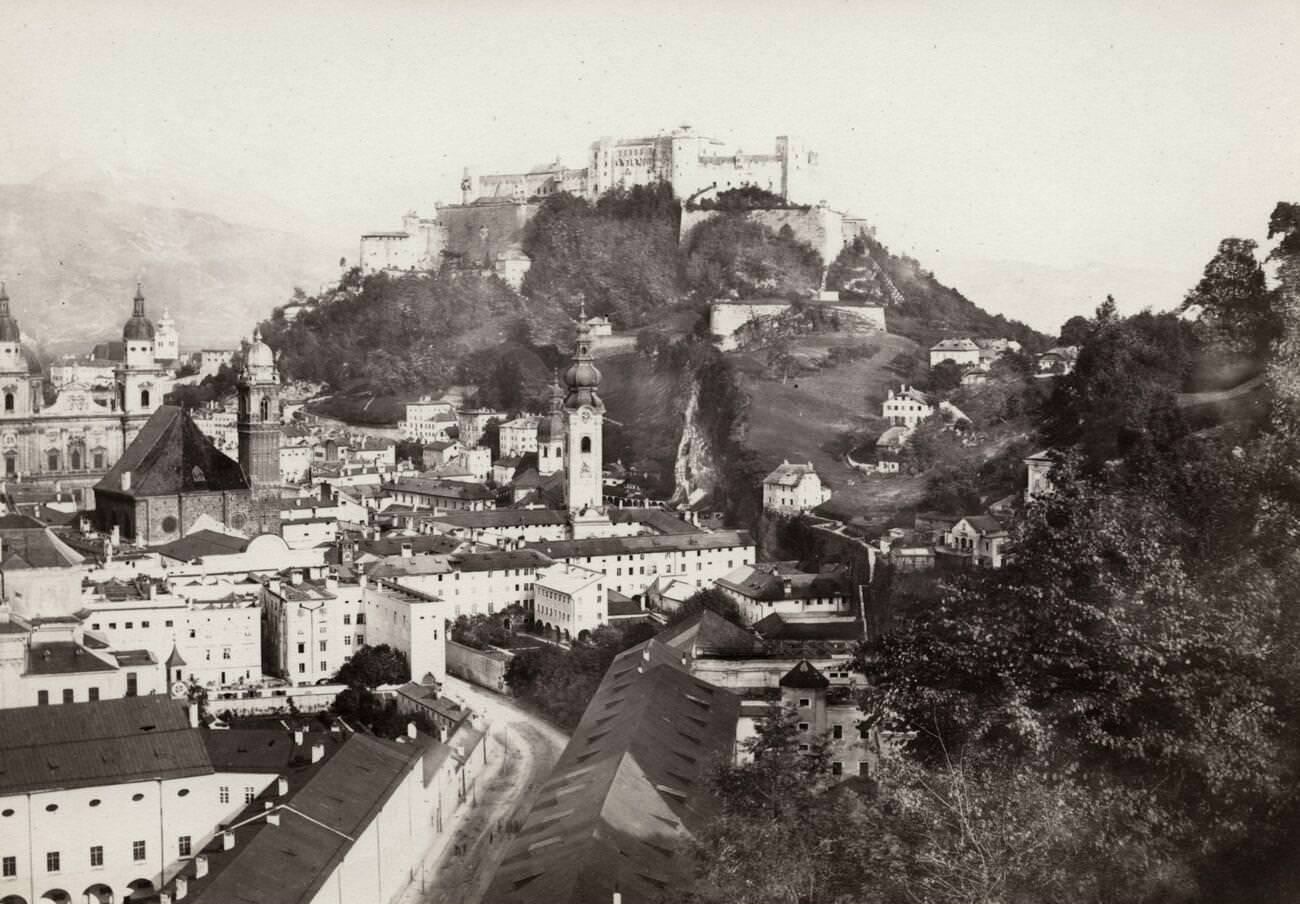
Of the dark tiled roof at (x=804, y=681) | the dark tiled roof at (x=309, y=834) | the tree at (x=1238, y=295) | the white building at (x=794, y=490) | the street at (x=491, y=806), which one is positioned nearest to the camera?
the dark tiled roof at (x=309, y=834)

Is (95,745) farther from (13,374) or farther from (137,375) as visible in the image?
(137,375)

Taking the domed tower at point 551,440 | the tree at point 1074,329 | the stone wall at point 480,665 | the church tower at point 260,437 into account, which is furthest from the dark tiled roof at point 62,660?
the domed tower at point 551,440

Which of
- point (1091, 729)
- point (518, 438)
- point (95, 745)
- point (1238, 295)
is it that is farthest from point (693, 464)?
point (1091, 729)

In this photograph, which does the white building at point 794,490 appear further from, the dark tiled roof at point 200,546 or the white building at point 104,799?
the white building at point 104,799

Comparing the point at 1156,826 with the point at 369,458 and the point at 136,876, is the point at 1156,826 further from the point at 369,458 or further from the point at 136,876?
the point at 369,458

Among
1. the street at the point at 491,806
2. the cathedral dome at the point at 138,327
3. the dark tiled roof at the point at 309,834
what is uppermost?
the cathedral dome at the point at 138,327

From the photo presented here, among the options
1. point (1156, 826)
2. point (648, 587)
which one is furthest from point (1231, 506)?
point (648, 587)
